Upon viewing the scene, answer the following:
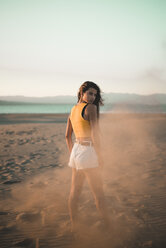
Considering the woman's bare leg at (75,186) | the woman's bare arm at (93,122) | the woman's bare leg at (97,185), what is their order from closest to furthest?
the woman's bare arm at (93,122)
the woman's bare leg at (97,185)
the woman's bare leg at (75,186)

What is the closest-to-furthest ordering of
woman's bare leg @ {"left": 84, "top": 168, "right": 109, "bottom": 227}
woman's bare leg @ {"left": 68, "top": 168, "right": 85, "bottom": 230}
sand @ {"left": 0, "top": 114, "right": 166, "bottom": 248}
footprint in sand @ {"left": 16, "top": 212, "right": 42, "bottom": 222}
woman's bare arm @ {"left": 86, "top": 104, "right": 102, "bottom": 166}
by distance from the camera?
woman's bare arm @ {"left": 86, "top": 104, "right": 102, "bottom": 166} < woman's bare leg @ {"left": 84, "top": 168, "right": 109, "bottom": 227} < woman's bare leg @ {"left": 68, "top": 168, "right": 85, "bottom": 230} < sand @ {"left": 0, "top": 114, "right": 166, "bottom": 248} < footprint in sand @ {"left": 16, "top": 212, "right": 42, "bottom": 222}

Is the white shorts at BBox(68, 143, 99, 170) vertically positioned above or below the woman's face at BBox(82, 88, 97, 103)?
A: below

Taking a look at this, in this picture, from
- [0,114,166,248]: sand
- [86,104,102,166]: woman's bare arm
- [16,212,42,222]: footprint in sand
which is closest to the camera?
[86,104,102,166]: woman's bare arm

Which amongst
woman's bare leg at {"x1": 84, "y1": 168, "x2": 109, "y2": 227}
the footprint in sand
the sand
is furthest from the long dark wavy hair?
the footprint in sand

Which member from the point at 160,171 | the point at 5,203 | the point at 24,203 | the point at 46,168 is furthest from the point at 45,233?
the point at 160,171

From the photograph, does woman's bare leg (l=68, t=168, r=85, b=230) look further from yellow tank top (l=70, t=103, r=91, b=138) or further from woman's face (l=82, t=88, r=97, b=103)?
woman's face (l=82, t=88, r=97, b=103)

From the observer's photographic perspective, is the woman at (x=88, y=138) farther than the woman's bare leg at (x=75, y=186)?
No

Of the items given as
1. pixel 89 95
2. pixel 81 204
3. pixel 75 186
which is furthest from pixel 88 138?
pixel 81 204

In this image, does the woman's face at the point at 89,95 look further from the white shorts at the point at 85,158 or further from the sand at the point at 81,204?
the sand at the point at 81,204

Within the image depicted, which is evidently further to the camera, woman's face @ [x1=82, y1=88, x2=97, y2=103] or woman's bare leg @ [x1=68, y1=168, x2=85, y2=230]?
woman's bare leg @ [x1=68, y1=168, x2=85, y2=230]

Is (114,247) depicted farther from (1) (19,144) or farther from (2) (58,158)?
(1) (19,144)

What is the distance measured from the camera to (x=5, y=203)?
3.79 meters

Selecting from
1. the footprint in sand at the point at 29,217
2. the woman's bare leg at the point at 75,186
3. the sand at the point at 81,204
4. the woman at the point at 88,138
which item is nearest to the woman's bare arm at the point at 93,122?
the woman at the point at 88,138

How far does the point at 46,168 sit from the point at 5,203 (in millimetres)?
2187
